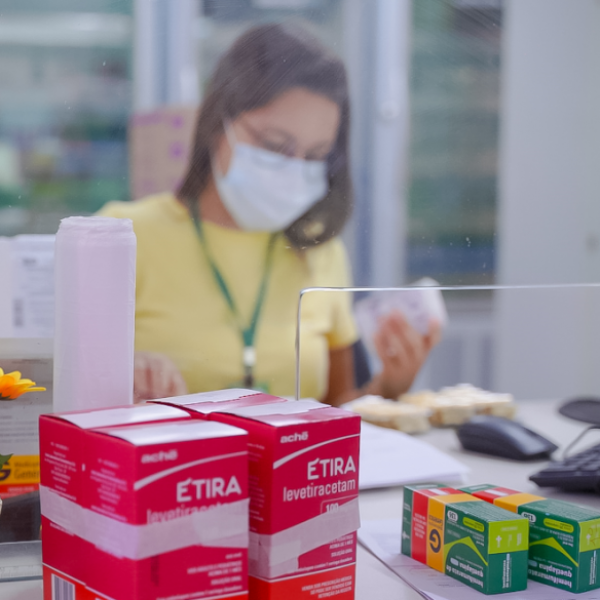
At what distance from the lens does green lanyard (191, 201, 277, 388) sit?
1.09 metres

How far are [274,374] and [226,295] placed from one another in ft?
0.65

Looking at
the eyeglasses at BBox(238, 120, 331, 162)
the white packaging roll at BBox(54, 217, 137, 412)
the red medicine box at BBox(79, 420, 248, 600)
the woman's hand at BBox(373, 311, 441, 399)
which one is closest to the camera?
the red medicine box at BBox(79, 420, 248, 600)

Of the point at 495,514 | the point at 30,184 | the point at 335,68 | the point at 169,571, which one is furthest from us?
the point at 30,184

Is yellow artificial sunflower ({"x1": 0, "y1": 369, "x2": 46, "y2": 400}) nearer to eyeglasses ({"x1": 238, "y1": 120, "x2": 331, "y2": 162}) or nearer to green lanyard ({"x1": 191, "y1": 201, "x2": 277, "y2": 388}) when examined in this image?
green lanyard ({"x1": 191, "y1": 201, "x2": 277, "y2": 388})

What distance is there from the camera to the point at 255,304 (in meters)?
1.26

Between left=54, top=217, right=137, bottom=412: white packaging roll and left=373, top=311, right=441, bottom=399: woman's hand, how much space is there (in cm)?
79

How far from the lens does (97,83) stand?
120 cm

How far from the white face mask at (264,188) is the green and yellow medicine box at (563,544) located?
0.62 meters

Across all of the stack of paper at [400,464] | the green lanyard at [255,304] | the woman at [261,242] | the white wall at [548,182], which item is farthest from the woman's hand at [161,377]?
the white wall at [548,182]

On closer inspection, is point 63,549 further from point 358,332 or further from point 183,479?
point 358,332

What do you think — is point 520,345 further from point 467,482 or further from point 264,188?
point 264,188

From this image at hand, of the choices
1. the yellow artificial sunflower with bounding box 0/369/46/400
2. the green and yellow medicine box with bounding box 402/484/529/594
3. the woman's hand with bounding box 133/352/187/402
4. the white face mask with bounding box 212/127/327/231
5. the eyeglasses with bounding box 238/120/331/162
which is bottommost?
the green and yellow medicine box with bounding box 402/484/529/594

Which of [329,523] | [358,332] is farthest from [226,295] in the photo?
[329,523]

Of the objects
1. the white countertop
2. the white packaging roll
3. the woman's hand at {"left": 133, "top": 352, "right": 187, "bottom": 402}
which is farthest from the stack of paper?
the white packaging roll
